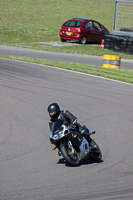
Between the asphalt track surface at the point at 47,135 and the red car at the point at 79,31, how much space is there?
12960 millimetres

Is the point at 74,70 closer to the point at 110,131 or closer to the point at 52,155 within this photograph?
the point at 110,131

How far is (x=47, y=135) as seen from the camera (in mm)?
9430

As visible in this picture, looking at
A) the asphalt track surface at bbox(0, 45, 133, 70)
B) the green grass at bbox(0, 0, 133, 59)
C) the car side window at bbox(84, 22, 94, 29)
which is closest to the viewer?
the asphalt track surface at bbox(0, 45, 133, 70)

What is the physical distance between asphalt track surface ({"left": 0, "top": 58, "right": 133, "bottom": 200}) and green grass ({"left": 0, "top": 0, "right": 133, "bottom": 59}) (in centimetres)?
1087

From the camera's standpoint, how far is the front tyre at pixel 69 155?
7.15m

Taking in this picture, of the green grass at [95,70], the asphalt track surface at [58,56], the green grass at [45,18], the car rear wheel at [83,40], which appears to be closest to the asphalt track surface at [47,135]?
the green grass at [95,70]

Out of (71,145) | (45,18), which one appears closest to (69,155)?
(71,145)

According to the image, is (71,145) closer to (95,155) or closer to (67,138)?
(67,138)

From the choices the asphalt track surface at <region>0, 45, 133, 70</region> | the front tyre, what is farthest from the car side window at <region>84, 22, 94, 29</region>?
the front tyre

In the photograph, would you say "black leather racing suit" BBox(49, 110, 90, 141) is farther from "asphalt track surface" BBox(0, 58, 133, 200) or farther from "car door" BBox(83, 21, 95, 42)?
"car door" BBox(83, 21, 95, 42)

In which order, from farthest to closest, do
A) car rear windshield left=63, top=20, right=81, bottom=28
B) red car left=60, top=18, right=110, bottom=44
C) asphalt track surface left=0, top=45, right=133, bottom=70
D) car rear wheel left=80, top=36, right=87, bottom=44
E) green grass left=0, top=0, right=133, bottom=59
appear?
car rear wheel left=80, top=36, right=87, bottom=44, car rear windshield left=63, top=20, right=81, bottom=28, red car left=60, top=18, right=110, bottom=44, green grass left=0, top=0, right=133, bottom=59, asphalt track surface left=0, top=45, right=133, bottom=70

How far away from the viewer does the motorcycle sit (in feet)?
23.5

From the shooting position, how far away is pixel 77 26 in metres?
30.8

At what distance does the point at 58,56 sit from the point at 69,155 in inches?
679
